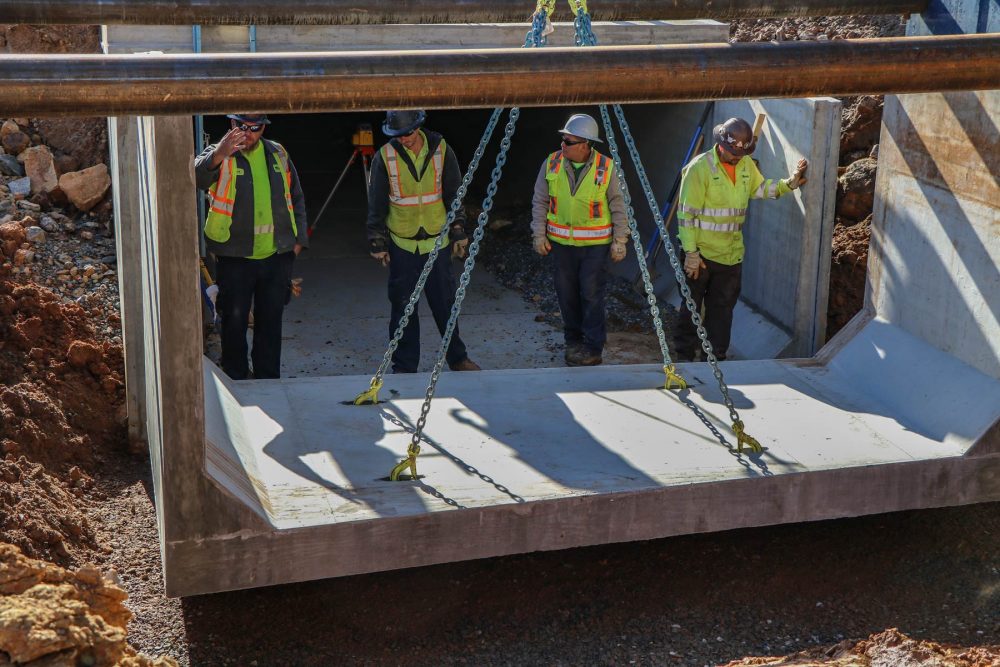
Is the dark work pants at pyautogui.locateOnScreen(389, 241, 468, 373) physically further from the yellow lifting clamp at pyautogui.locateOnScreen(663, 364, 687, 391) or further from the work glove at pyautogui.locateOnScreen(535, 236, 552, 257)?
the yellow lifting clamp at pyautogui.locateOnScreen(663, 364, 687, 391)

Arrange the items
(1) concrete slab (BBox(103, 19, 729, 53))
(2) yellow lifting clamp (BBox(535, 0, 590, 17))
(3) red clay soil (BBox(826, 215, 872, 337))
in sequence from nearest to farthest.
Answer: (2) yellow lifting clamp (BBox(535, 0, 590, 17)), (1) concrete slab (BBox(103, 19, 729, 53)), (3) red clay soil (BBox(826, 215, 872, 337))

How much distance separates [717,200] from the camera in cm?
820

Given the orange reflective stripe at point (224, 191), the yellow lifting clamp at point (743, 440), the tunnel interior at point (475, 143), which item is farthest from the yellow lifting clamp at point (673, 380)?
the tunnel interior at point (475, 143)

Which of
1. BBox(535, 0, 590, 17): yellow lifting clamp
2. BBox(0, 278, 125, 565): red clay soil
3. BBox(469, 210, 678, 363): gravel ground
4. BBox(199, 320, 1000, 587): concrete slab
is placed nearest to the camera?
BBox(535, 0, 590, 17): yellow lifting clamp

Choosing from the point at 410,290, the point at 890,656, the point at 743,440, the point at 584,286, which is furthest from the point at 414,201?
the point at 890,656

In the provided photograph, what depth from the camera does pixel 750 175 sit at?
823cm

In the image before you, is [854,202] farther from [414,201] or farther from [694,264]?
[414,201]

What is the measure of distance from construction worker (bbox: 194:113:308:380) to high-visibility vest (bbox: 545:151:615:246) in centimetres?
193

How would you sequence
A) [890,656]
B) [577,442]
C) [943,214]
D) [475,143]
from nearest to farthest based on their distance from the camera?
[890,656] → [577,442] → [943,214] → [475,143]

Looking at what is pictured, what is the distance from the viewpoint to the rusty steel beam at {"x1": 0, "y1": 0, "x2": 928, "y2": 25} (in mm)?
5598

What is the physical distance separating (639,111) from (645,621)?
7.61 m

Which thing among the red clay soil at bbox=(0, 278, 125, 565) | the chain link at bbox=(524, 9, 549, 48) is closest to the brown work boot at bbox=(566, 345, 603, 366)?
the red clay soil at bbox=(0, 278, 125, 565)

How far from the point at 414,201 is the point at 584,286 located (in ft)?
5.01

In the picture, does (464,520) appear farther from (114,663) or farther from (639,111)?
(639,111)
